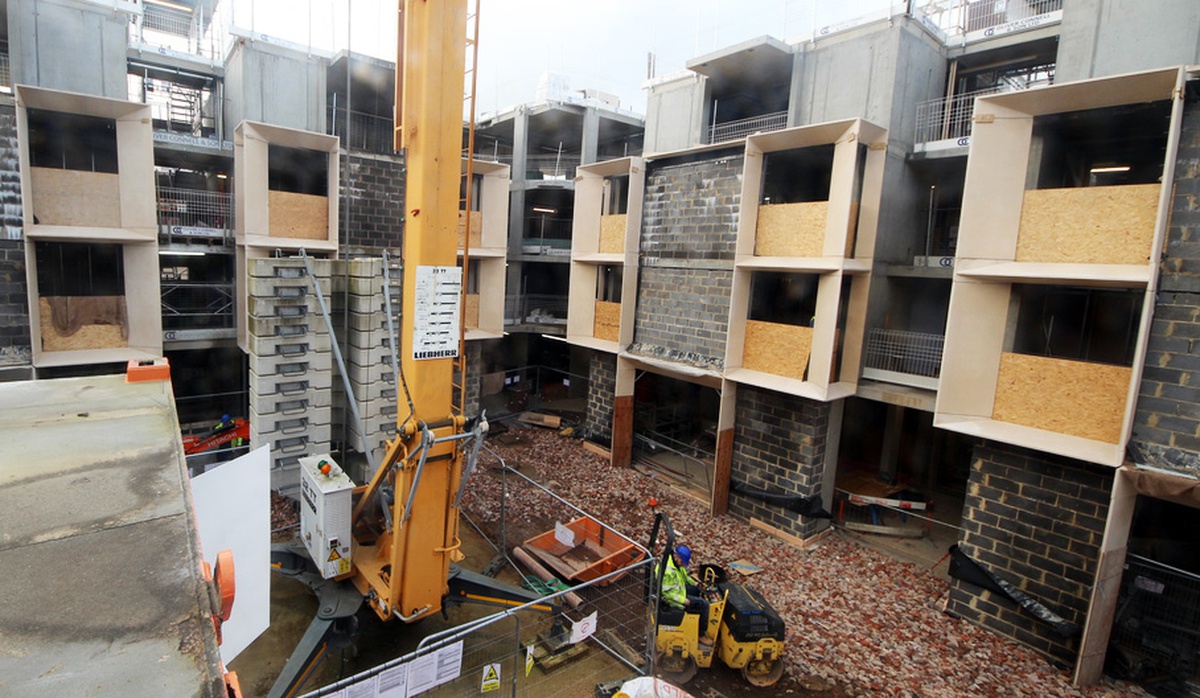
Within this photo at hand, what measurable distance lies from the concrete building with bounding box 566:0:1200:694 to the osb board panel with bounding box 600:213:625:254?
0.08m

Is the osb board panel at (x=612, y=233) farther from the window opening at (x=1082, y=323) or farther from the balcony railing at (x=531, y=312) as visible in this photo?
the window opening at (x=1082, y=323)

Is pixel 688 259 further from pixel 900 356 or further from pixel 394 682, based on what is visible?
pixel 394 682

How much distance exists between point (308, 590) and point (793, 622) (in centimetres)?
738

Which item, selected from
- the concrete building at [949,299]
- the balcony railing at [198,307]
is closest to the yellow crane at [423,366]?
the concrete building at [949,299]

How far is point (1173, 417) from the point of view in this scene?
7809mm

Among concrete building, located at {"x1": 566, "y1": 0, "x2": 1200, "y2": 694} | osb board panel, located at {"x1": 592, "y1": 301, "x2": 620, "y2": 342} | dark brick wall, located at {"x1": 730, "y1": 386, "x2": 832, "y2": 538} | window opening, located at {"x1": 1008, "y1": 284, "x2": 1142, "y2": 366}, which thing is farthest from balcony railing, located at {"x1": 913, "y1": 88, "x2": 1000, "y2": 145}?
osb board panel, located at {"x1": 592, "y1": 301, "x2": 620, "y2": 342}

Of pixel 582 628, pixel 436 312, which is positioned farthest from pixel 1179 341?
pixel 436 312

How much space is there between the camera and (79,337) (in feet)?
42.2

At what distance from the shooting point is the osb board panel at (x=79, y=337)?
1251 cm

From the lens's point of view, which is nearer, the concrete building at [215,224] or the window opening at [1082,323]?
the concrete building at [215,224]

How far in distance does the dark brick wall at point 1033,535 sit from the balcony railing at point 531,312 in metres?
14.8

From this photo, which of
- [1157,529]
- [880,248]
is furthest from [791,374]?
[1157,529]

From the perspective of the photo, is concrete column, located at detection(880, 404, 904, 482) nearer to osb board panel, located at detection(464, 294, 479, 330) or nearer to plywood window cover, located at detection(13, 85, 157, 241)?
osb board panel, located at detection(464, 294, 479, 330)

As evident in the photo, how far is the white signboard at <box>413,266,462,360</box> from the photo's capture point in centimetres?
646
